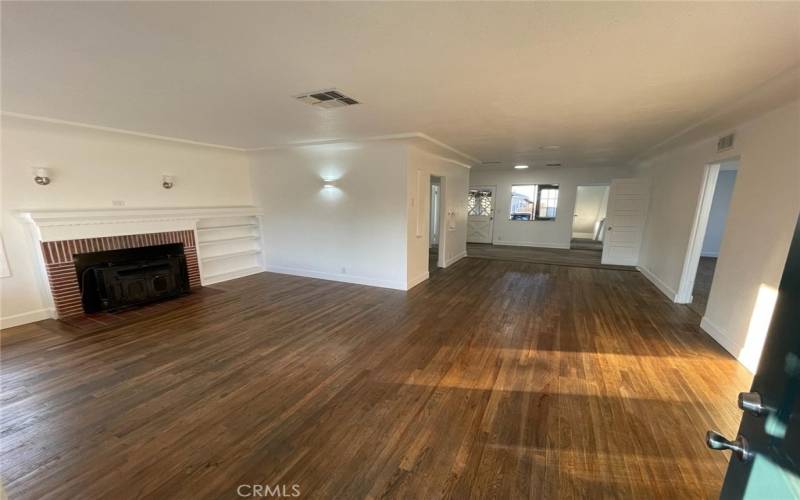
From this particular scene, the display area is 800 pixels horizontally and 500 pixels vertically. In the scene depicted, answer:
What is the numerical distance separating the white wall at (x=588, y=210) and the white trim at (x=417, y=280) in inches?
347

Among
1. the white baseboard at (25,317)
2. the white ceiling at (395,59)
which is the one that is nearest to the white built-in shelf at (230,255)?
the white baseboard at (25,317)

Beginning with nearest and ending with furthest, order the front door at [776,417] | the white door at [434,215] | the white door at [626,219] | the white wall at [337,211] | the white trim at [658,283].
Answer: the front door at [776,417], the white trim at [658,283], the white wall at [337,211], the white door at [626,219], the white door at [434,215]

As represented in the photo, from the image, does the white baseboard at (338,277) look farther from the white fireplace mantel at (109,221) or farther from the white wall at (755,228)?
the white wall at (755,228)

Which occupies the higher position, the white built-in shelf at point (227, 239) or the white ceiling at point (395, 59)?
the white ceiling at point (395, 59)

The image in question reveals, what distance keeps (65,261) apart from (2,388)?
6.81 ft

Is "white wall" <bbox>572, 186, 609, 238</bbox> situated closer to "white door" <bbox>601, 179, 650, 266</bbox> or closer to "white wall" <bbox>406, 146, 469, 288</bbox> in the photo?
"white door" <bbox>601, 179, 650, 266</bbox>

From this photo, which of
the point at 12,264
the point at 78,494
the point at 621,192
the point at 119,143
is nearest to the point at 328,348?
the point at 78,494

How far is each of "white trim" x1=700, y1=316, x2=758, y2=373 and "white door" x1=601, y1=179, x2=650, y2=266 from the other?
3745mm

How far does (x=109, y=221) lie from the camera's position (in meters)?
4.25

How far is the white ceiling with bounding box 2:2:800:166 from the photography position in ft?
5.16

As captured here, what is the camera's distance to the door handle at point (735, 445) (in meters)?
Result: 0.80

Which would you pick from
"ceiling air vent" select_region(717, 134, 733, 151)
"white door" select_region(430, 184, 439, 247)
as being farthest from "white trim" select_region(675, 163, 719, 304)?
"white door" select_region(430, 184, 439, 247)

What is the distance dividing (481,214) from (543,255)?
2.82 m

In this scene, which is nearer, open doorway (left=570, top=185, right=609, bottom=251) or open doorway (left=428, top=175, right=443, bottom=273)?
open doorway (left=428, top=175, right=443, bottom=273)
